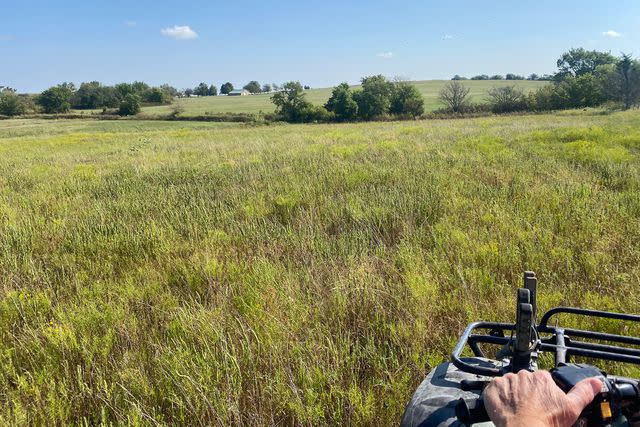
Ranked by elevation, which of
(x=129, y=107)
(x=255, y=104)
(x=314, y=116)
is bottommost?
(x=314, y=116)

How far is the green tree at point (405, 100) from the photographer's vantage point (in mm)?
64625

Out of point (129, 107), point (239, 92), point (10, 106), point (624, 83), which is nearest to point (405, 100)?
point (624, 83)

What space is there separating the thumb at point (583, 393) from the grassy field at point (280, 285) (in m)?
1.23

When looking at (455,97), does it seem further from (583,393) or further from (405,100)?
(583,393)

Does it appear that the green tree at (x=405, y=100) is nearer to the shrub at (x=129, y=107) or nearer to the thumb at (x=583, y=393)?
the shrub at (x=129, y=107)

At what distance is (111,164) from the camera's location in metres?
12.3

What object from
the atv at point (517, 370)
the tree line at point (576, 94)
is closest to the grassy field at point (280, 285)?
the atv at point (517, 370)

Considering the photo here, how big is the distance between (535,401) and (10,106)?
10638 cm

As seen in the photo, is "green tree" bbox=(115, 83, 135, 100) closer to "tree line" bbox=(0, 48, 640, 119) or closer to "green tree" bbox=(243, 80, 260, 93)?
"tree line" bbox=(0, 48, 640, 119)

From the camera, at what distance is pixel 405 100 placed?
2621 inches

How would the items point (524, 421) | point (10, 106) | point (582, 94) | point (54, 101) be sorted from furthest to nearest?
1. point (54, 101)
2. point (10, 106)
3. point (582, 94)
4. point (524, 421)

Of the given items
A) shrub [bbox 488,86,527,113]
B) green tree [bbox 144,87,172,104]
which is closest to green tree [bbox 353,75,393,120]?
shrub [bbox 488,86,527,113]

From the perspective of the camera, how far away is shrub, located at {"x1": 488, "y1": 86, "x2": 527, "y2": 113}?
59.8 metres

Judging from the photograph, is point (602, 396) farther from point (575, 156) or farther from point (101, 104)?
point (101, 104)
